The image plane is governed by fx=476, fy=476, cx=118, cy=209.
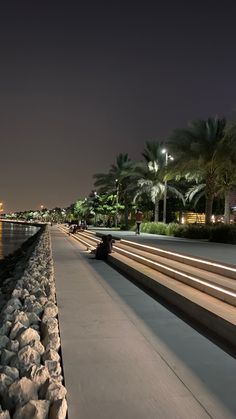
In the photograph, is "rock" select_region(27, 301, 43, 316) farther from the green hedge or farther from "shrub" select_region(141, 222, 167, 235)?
"shrub" select_region(141, 222, 167, 235)

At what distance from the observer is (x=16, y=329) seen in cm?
572

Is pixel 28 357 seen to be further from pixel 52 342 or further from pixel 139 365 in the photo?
pixel 139 365

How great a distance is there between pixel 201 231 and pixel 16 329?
21973 mm

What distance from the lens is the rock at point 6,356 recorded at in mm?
4598

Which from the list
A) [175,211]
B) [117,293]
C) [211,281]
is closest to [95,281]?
[117,293]

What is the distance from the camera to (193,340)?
6.05 metres

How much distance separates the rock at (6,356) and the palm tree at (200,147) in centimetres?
2442

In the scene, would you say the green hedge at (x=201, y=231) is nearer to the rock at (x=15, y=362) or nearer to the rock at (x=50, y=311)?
the rock at (x=50, y=311)

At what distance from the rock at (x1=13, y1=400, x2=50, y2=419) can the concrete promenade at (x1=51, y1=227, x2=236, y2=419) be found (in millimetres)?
396

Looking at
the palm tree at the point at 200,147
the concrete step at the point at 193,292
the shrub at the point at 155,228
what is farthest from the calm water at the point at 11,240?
the concrete step at the point at 193,292

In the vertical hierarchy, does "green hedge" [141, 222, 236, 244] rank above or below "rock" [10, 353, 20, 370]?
above

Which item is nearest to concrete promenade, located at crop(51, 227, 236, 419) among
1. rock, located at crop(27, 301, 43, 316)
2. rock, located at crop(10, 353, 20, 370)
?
rock, located at crop(27, 301, 43, 316)

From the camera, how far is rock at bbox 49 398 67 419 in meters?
3.40

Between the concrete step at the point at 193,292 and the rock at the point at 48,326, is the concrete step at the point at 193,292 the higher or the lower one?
the higher one
